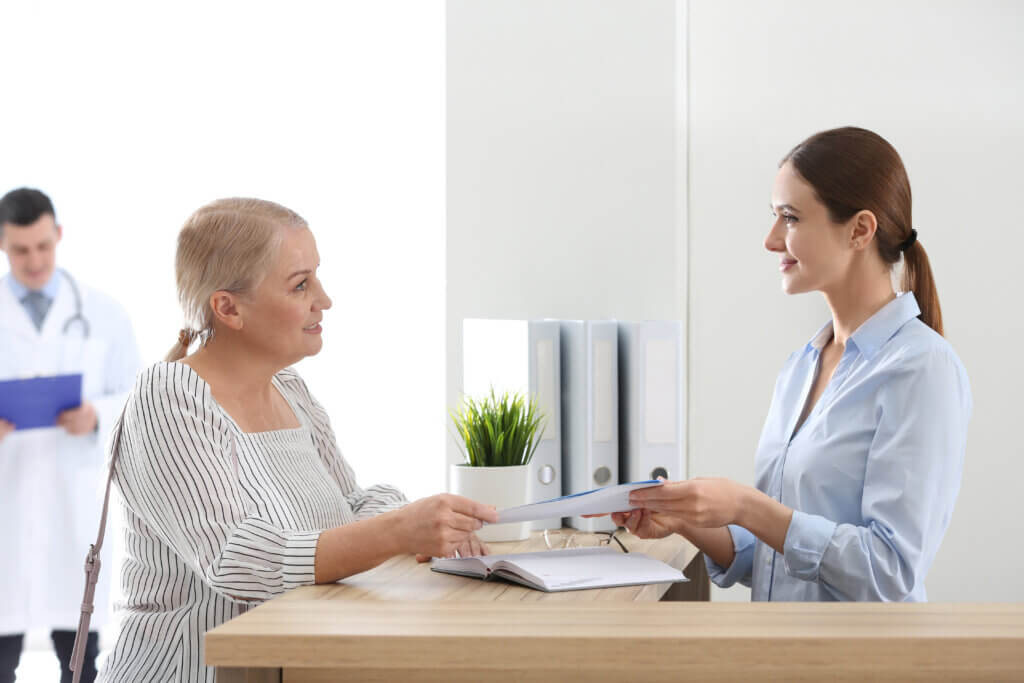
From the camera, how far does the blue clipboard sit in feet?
10.6

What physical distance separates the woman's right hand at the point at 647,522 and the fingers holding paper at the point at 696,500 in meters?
0.13

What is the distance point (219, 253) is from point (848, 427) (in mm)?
1048

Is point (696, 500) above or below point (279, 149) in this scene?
below

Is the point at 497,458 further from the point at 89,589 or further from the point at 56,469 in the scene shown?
the point at 56,469

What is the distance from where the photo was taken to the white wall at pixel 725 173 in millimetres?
2580

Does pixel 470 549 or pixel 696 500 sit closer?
pixel 696 500

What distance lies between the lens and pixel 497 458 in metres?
1.95

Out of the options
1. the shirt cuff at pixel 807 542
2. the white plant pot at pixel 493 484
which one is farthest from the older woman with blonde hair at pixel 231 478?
the shirt cuff at pixel 807 542

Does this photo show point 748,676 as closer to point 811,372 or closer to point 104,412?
point 811,372

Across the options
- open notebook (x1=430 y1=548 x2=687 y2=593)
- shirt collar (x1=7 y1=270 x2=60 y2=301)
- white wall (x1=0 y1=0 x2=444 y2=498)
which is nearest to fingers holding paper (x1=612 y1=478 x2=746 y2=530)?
open notebook (x1=430 y1=548 x2=687 y2=593)

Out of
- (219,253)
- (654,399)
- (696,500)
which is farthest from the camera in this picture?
(654,399)

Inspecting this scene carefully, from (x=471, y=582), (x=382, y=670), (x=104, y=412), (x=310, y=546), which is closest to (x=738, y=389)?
(x=471, y=582)

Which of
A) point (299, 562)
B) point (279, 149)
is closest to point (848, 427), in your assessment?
point (299, 562)

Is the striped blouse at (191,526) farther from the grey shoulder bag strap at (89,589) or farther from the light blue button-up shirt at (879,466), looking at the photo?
the light blue button-up shirt at (879,466)
